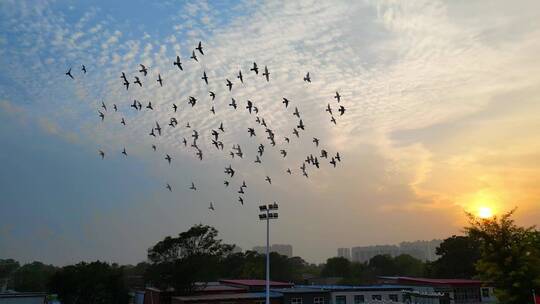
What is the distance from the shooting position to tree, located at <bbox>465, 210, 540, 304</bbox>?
3397 cm

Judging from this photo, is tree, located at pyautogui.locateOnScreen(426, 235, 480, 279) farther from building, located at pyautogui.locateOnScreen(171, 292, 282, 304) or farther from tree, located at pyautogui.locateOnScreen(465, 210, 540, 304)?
tree, located at pyautogui.locateOnScreen(465, 210, 540, 304)

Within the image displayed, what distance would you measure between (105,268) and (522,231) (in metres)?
57.4

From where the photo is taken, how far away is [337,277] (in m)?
121

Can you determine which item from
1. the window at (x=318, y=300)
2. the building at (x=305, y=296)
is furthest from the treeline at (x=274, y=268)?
the window at (x=318, y=300)

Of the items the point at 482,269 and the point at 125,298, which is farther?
the point at 125,298

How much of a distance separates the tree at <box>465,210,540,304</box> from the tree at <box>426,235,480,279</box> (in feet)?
189

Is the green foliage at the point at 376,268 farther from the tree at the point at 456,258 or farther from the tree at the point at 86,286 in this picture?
the tree at the point at 86,286

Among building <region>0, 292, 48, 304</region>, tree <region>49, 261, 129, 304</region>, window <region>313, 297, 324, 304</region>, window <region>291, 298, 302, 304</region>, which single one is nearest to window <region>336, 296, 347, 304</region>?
window <region>313, 297, 324, 304</region>

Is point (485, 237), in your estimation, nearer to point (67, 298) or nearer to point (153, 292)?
point (153, 292)

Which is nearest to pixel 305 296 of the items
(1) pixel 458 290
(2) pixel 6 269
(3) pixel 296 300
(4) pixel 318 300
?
(3) pixel 296 300

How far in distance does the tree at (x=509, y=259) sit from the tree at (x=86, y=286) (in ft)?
167

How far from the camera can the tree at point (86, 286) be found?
6184 centimetres

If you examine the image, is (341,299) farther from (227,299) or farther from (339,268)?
(339,268)

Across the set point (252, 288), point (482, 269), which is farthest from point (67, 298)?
point (482, 269)
